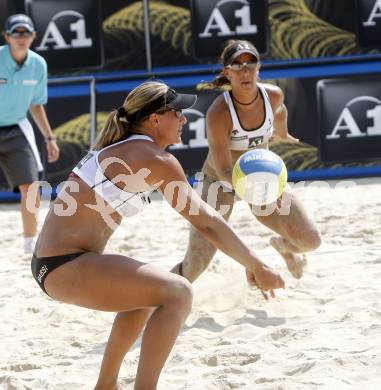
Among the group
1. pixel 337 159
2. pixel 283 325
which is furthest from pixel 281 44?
pixel 283 325

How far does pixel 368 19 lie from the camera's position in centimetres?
909

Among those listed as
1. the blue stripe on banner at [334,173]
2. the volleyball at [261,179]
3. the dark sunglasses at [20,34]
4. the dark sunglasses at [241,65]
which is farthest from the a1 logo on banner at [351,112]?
the volleyball at [261,179]

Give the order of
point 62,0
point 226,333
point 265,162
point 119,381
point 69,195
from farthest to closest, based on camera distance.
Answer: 1. point 62,0
2. point 226,333
3. point 265,162
4. point 119,381
5. point 69,195

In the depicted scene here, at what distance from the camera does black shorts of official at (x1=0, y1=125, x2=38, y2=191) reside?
7.12 meters

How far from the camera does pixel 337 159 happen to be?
365 inches

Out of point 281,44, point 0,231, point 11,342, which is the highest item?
point 281,44

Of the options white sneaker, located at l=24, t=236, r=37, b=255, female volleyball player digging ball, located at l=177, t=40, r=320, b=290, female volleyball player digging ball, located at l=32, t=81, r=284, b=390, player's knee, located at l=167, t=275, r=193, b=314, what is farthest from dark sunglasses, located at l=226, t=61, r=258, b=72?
white sneaker, located at l=24, t=236, r=37, b=255

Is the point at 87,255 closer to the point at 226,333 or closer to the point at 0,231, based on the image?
the point at 226,333

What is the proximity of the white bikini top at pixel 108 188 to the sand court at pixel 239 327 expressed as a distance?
2.92 feet

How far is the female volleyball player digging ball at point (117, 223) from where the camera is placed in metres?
3.48

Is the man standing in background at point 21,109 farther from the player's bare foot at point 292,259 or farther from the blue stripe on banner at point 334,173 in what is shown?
the blue stripe on banner at point 334,173

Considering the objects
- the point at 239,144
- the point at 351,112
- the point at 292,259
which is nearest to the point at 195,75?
the point at 351,112

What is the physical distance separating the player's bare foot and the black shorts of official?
8.20 ft

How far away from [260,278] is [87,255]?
698 millimetres
